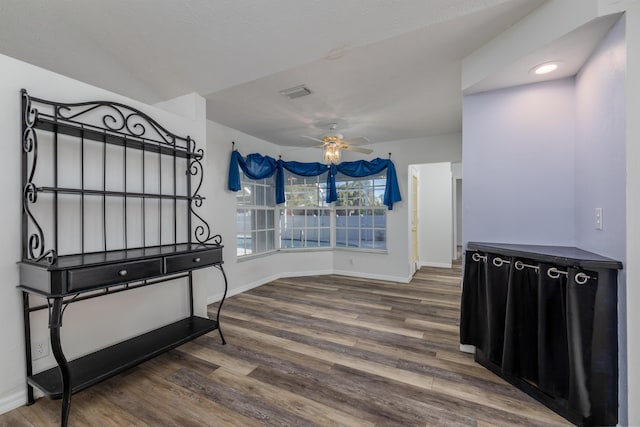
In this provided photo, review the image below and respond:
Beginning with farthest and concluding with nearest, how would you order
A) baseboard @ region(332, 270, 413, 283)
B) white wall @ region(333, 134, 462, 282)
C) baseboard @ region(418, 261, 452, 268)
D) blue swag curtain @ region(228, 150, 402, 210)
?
baseboard @ region(418, 261, 452, 268) < baseboard @ region(332, 270, 413, 283) < white wall @ region(333, 134, 462, 282) < blue swag curtain @ region(228, 150, 402, 210)

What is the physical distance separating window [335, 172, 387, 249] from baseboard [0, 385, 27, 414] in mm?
4357

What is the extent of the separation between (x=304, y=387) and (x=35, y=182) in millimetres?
2314

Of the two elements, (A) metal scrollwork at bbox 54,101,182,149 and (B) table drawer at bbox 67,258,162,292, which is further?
(A) metal scrollwork at bbox 54,101,182,149

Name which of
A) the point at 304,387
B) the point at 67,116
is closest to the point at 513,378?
the point at 304,387

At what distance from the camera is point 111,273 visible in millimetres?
1742

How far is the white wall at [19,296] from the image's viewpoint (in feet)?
5.51

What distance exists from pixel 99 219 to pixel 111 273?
0.69 m

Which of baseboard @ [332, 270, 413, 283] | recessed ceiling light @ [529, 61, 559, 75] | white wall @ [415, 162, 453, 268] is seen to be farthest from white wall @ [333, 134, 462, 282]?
recessed ceiling light @ [529, 61, 559, 75]

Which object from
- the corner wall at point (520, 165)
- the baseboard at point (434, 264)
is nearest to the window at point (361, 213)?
the baseboard at point (434, 264)

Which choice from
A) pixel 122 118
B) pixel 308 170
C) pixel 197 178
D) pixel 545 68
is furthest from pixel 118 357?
pixel 308 170

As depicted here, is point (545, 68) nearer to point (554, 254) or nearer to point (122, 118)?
point (554, 254)

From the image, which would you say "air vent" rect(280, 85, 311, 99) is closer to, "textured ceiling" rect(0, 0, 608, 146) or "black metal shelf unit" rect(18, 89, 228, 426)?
"textured ceiling" rect(0, 0, 608, 146)

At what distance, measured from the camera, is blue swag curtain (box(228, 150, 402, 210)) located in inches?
159

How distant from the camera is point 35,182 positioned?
1.83 meters
